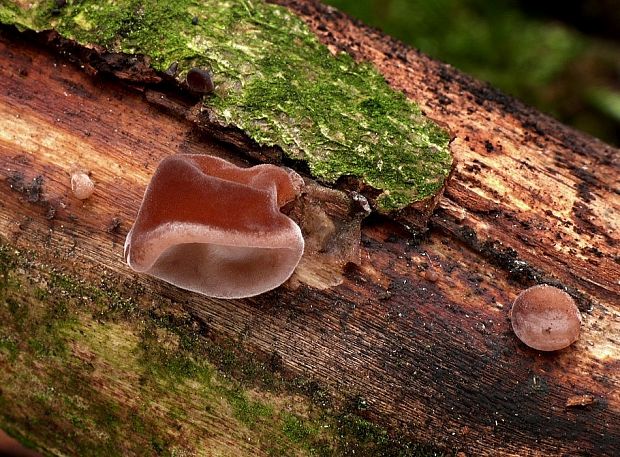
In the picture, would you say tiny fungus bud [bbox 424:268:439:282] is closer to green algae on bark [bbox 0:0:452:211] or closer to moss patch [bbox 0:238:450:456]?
green algae on bark [bbox 0:0:452:211]

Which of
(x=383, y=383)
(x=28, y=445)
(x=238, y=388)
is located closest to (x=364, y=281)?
(x=383, y=383)

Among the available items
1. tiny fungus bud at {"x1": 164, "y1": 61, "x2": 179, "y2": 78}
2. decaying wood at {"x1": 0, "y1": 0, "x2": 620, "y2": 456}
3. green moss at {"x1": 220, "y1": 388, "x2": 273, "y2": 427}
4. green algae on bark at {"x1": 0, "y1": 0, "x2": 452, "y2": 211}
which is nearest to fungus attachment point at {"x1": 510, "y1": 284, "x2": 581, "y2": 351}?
decaying wood at {"x1": 0, "y1": 0, "x2": 620, "y2": 456}

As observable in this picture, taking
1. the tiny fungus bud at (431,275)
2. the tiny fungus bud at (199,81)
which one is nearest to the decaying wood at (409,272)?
the tiny fungus bud at (431,275)

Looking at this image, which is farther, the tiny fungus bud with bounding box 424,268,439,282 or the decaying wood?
the tiny fungus bud with bounding box 424,268,439,282

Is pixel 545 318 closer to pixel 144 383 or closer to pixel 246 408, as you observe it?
pixel 246 408

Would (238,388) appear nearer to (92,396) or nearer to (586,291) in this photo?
(92,396)
